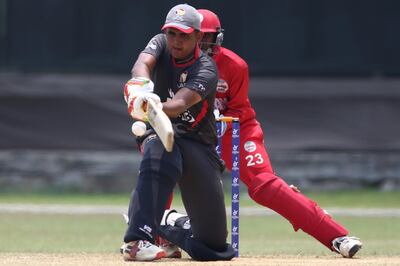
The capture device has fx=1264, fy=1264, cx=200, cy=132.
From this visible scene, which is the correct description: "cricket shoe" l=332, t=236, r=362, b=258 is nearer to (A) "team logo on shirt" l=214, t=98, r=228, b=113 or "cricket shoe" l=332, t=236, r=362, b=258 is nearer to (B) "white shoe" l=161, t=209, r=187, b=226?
(B) "white shoe" l=161, t=209, r=187, b=226

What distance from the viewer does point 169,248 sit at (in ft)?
27.0

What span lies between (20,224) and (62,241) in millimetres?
2075

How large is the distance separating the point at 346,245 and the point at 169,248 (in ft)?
3.80

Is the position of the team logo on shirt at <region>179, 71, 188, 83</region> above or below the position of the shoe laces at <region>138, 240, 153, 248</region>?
above

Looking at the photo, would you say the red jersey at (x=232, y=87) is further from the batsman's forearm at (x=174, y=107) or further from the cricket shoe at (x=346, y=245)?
the batsman's forearm at (x=174, y=107)

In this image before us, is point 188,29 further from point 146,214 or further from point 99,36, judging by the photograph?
point 99,36

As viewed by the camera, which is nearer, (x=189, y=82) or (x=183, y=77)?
(x=189, y=82)

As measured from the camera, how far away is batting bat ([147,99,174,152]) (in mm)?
6988

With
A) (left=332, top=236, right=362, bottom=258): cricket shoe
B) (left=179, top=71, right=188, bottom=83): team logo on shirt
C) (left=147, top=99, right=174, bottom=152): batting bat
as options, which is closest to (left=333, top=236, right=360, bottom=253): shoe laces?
(left=332, top=236, right=362, bottom=258): cricket shoe

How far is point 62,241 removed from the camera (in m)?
11.3

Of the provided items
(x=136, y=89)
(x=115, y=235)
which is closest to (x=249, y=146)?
(x=136, y=89)

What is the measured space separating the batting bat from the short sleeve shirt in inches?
18.7

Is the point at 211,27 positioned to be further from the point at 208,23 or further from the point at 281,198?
the point at 281,198

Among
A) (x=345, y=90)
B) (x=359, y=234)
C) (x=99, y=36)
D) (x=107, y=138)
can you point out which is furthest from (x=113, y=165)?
(x=359, y=234)
